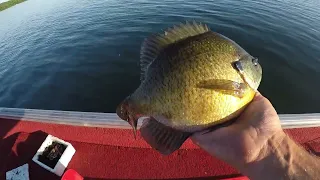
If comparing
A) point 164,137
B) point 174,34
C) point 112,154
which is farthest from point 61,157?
point 174,34

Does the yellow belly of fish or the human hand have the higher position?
the yellow belly of fish

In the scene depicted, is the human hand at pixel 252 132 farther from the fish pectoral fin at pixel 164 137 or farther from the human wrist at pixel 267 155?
the fish pectoral fin at pixel 164 137

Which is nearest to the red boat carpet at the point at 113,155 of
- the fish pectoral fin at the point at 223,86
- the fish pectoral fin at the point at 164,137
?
the fish pectoral fin at the point at 164,137

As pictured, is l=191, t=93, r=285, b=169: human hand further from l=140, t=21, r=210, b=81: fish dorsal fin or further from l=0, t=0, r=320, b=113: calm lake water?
l=0, t=0, r=320, b=113: calm lake water

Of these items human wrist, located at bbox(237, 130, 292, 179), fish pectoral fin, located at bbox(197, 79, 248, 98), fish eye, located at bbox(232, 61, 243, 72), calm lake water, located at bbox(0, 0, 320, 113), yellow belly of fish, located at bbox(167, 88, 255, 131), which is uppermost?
fish eye, located at bbox(232, 61, 243, 72)

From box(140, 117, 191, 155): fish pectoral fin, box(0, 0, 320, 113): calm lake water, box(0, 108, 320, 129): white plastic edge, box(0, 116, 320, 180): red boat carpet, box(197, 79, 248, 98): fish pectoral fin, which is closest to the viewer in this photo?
box(197, 79, 248, 98): fish pectoral fin

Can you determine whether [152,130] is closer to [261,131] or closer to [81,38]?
[261,131]

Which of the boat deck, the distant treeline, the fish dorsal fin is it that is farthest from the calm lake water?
the distant treeline

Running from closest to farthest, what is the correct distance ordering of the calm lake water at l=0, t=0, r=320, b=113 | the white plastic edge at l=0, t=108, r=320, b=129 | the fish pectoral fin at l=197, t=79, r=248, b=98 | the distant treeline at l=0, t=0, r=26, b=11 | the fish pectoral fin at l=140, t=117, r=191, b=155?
the fish pectoral fin at l=197, t=79, r=248, b=98
the fish pectoral fin at l=140, t=117, r=191, b=155
the white plastic edge at l=0, t=108, r=320, b=129
the calm lake water at l=0, t=0, r=320, b=113
the distant treeline at l=0, t=0, r=26, b=11
